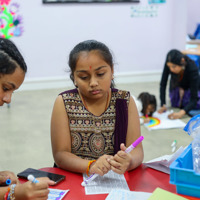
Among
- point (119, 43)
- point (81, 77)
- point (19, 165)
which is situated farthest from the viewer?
point (119, 43)

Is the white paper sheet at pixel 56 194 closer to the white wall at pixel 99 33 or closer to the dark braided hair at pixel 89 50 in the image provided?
the dark braided hair at pixel 89 50

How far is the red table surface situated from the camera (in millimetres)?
863

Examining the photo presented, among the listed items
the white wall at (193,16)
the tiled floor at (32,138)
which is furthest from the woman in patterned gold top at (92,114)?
the white wall at (193,16)

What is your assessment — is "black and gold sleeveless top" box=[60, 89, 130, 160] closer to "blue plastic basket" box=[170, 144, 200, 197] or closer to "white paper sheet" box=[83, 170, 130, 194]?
"white paper sheet" box=[83, 170, 130, 194]

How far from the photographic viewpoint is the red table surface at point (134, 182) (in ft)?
2.83

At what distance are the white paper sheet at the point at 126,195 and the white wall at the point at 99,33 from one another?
3418 millimetres

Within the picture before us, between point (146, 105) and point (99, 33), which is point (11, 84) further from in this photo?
point (99, 33)

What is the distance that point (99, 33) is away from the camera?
14.6ft

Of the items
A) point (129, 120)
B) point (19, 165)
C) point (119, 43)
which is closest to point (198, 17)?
point (119, 43)

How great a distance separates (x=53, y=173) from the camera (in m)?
0.98

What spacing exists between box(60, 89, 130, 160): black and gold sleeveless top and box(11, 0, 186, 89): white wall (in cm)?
301

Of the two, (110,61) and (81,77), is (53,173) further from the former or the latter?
(110,61)

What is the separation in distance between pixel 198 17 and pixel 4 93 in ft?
16.8

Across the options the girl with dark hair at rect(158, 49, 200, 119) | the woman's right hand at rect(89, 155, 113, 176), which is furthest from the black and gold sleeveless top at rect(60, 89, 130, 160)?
the girl with dark hair at rect(158, 49, 200, 119)
